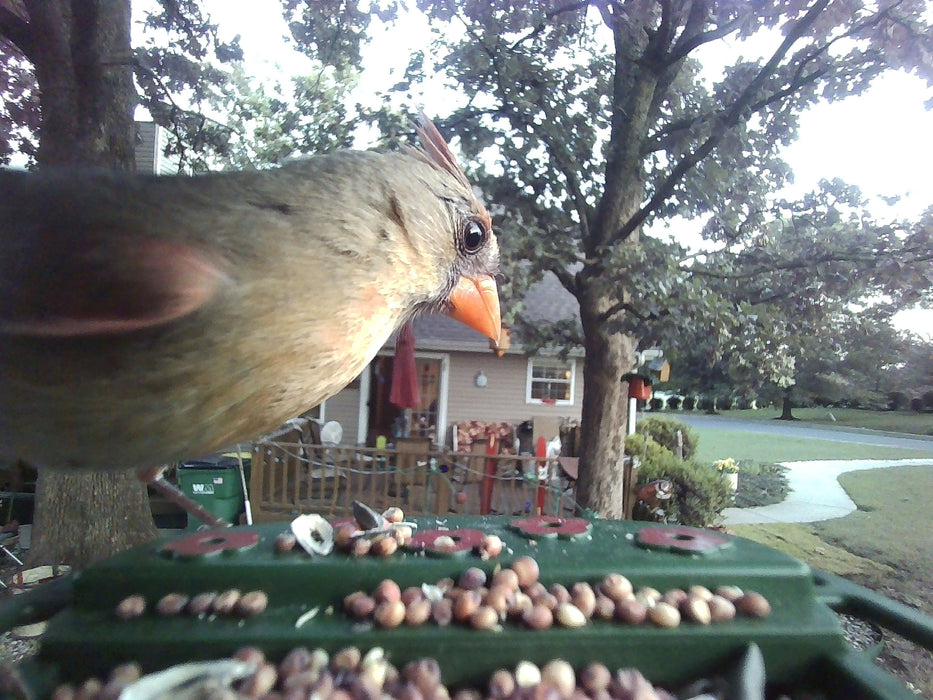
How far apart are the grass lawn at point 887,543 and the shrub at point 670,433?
2.41 m

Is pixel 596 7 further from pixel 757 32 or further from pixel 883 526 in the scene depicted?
pixel 883 526

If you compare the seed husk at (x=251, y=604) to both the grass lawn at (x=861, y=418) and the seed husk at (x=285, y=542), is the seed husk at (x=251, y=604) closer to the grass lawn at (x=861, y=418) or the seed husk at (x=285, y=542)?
the seed husk at (x=285, y=542)

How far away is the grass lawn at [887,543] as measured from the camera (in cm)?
538

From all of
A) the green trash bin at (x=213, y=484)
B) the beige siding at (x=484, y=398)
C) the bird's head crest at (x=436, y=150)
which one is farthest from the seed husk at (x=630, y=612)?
the beige siding at (x=484, y=398)

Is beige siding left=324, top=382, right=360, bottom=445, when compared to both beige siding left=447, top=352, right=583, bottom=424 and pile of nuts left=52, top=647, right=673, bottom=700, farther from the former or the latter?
pile of nuts left=52, top=647, right=673, bottom=700

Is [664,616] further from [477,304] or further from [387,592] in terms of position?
[477,304]

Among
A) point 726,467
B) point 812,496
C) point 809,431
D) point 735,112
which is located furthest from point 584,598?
point 809,431

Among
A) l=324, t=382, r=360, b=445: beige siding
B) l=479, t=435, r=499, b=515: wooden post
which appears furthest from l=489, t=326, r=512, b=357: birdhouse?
l=324, t=382, r=360, b=445: beige siding

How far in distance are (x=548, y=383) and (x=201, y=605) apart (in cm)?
1112

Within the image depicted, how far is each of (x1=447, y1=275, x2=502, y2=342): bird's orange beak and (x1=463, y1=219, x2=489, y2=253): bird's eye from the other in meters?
0.09

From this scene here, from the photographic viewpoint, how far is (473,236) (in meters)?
1.81

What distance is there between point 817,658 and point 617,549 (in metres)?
0.53

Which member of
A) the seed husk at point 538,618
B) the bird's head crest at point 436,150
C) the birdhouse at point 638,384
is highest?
the bird's head crest at point 436,150

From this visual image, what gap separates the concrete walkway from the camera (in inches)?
395
